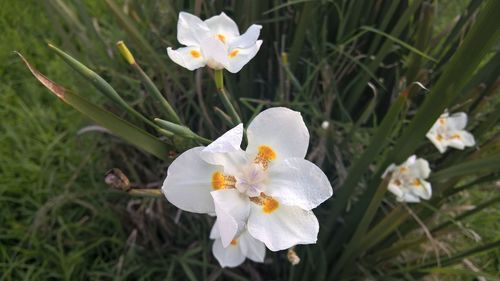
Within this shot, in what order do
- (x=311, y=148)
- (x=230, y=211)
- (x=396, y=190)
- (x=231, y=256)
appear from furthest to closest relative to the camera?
(x=311, y=148), (x=396, y=190), (x=231, y=256), (x=230, y=211)

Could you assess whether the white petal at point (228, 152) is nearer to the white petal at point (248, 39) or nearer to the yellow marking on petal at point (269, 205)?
the yellow marking on petal at point (269, 205)

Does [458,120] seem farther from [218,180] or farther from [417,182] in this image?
[218,180]

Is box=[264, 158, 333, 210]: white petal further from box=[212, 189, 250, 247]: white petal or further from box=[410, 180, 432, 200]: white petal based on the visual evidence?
box=[410, 180, 432, 200]: white petal

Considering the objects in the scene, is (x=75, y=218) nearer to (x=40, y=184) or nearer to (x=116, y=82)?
(x=40, y=184)

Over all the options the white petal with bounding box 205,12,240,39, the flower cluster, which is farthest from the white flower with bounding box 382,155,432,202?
the white petal with bounding box 205,12,240,39

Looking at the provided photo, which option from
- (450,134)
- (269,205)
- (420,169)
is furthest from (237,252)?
(450,134)

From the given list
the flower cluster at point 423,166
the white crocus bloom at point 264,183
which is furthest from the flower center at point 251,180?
the flower cluster at point 423,166

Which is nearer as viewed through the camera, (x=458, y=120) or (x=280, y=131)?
(x=280, y=131)
